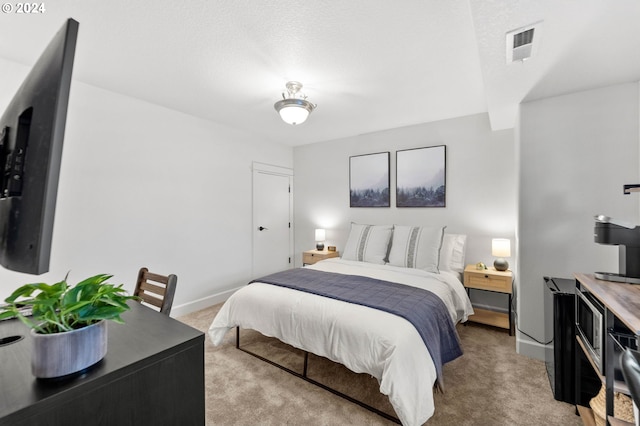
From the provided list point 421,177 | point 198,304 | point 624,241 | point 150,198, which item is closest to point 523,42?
point 624,241

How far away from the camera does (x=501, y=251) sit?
9.48 ft

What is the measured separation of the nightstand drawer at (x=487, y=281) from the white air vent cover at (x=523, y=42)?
2102 mm

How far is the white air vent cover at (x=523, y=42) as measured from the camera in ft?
4.67

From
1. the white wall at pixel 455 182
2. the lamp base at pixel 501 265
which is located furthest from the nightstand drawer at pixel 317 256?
the lamp base at pixel 501 265

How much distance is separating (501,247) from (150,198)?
3.94 metres

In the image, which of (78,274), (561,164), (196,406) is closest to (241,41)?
(196,406)

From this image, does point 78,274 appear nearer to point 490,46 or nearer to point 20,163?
point 20,163

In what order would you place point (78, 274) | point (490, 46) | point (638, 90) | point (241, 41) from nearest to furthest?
1. point (490, 46)
2. point (241, 41)
3. point (638, 90)
4. point (78, 274)

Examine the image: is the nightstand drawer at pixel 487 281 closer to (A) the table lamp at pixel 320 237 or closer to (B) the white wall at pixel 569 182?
(B) the white wall at pixel 569 182

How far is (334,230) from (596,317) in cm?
334

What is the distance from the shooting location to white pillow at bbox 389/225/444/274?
301cm

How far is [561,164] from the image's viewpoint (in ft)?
7.36

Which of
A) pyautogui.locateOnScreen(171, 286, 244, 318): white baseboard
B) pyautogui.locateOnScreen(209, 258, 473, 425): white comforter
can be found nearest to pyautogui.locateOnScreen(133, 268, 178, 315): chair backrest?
pyautogui.locateOnScreen(209, 258, 473, 425): white comforter

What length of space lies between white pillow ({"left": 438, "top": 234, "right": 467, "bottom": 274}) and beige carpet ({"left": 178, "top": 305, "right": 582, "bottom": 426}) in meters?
0.85
